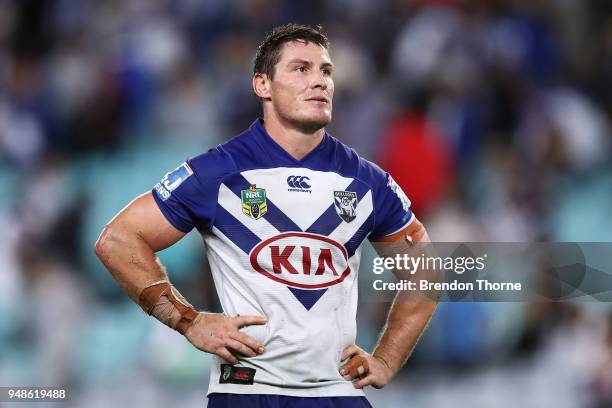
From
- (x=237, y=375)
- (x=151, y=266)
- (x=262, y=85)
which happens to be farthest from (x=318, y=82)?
(x=237, y=375)

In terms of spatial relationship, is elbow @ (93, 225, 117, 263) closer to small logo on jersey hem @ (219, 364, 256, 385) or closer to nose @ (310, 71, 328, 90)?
small logo on jersey hem @ (219, 364, 256, 385)

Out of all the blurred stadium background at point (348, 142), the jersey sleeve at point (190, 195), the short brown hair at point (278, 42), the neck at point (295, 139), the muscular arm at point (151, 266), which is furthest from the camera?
the blurred stadium background at point (348, 142)

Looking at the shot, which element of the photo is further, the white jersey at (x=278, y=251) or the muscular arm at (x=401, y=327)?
the muscular arm at (x=401, y=327)

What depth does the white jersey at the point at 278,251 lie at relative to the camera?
429 centimetres

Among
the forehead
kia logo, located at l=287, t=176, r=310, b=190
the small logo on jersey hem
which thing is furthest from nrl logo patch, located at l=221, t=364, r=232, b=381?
the forehead

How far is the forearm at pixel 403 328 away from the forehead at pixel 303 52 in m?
1.16

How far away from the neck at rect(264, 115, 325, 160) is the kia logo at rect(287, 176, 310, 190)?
0.12m

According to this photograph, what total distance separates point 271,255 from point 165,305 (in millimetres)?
495

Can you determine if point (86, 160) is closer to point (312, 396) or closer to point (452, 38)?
point (452, 38)

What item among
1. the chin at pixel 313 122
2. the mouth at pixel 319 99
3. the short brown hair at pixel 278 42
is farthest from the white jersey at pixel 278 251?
the short brown hair at pixel 278 42

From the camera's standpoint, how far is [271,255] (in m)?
4.32

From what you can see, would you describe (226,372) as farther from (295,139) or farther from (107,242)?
(295,139)

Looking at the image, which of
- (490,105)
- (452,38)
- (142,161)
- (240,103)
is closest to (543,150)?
(490,105)

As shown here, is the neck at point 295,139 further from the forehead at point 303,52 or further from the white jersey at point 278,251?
the forehead at point 303,52
